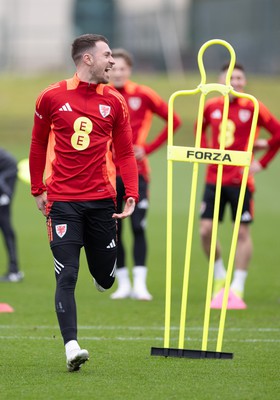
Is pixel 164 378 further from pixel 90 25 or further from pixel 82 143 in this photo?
pixel 90 25

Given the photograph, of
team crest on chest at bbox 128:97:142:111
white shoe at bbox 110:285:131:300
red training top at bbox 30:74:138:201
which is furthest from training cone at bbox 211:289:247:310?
red training top at bbox 30:74:138:201

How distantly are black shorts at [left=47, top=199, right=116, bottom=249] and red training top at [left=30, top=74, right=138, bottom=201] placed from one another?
6cm

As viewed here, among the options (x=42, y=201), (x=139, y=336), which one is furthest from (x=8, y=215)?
(x=42, y=201)

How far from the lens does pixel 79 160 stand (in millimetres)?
7383

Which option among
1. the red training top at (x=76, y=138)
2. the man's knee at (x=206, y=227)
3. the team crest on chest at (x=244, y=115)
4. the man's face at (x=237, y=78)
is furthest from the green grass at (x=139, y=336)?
the man's face at (x=237, y=78)

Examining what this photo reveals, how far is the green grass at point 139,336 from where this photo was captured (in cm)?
681

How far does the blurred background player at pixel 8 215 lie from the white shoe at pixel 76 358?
607cm

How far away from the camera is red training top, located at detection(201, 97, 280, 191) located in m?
11.1

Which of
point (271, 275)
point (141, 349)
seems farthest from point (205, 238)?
point (141, 349)

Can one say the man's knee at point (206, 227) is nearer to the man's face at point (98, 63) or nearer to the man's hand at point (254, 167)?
the man's hand at point (254, 167)

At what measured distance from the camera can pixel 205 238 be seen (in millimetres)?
11531

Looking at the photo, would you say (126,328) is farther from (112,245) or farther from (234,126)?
(234,126)

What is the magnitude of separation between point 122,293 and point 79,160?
465cm

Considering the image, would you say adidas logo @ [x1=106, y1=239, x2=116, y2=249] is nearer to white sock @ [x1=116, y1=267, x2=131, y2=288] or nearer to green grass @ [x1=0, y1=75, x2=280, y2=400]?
green grass @ [x1=0, y1=75, x2=280, y2=400]
